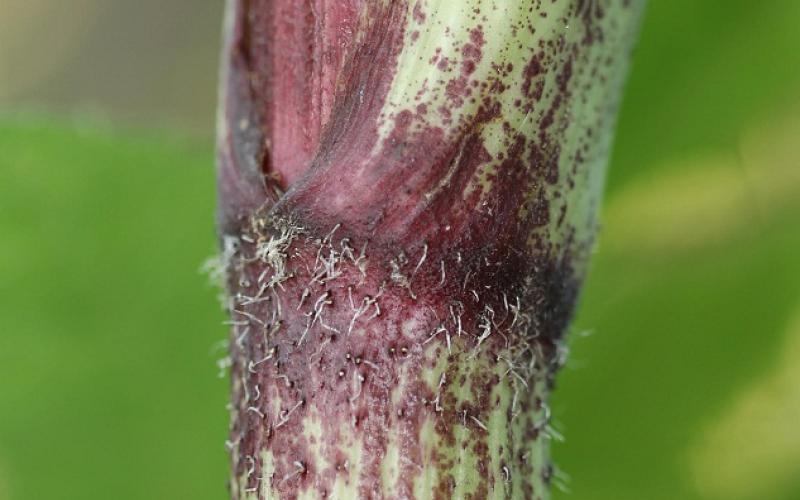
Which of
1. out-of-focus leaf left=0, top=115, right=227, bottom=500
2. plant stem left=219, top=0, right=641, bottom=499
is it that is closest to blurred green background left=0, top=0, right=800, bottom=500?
out-of-focus leaf left=0, top=115, right=227, bottom=500

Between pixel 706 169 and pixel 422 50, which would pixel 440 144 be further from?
pixel 706 169

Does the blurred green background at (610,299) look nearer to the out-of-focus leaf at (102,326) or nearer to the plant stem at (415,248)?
the out-of-focus leaf at (102,326)

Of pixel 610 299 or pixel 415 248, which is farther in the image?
pixel 610 299

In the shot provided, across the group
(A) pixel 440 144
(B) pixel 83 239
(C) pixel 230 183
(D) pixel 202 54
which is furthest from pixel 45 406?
(D) pixel 202 54

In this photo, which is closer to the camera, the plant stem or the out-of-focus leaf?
the plant stem

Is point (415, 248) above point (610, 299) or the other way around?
above

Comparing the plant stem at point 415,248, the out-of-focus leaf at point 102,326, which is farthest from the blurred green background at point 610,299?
the plant stem at point 415,248

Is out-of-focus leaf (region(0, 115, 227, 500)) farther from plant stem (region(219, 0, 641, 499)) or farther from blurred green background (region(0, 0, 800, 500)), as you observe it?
plant stem (region(219, 0, 641, 499))

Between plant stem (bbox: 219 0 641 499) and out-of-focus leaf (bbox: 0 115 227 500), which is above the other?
plant stem (bbox: 219 0 641 499)

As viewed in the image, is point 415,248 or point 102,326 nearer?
point 415,248
